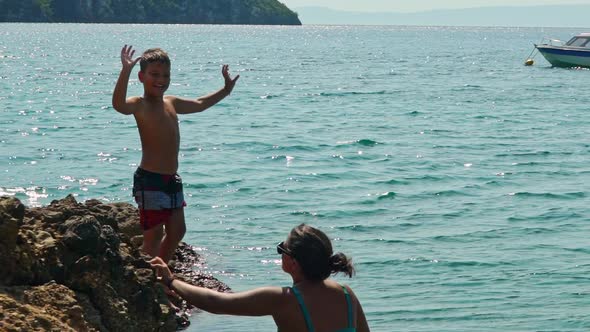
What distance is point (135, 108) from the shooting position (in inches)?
259

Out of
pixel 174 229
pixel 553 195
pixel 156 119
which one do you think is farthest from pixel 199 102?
pixel 553 195

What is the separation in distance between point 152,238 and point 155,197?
28cm

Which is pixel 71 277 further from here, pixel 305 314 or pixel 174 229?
pixel 305 314

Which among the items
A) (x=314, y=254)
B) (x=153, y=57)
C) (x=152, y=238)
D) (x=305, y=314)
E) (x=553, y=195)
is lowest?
(x=553, y=195)

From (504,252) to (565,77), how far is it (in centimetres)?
4701

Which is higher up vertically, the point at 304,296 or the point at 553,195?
the point at 304,296

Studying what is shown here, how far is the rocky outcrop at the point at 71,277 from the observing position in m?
5.56

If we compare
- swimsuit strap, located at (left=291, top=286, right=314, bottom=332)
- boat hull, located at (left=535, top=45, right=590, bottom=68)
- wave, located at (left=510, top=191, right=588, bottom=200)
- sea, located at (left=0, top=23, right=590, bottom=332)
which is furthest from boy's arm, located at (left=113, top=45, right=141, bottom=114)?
boat hull, located at (left=535, top=45, right=590, bottom=68)

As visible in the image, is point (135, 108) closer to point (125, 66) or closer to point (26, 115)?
point (125, 66)

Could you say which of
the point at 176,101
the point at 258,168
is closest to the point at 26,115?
the point at 258,168

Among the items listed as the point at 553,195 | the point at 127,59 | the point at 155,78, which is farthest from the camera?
the point at 553,195

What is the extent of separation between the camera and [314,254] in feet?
15.4

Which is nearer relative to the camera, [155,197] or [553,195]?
[155,197]

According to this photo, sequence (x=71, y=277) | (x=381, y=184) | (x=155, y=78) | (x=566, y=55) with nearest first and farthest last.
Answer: (x=71, y=277) → (x=155, y=78) → (x=381, y=184) → (x=566, y=55)
